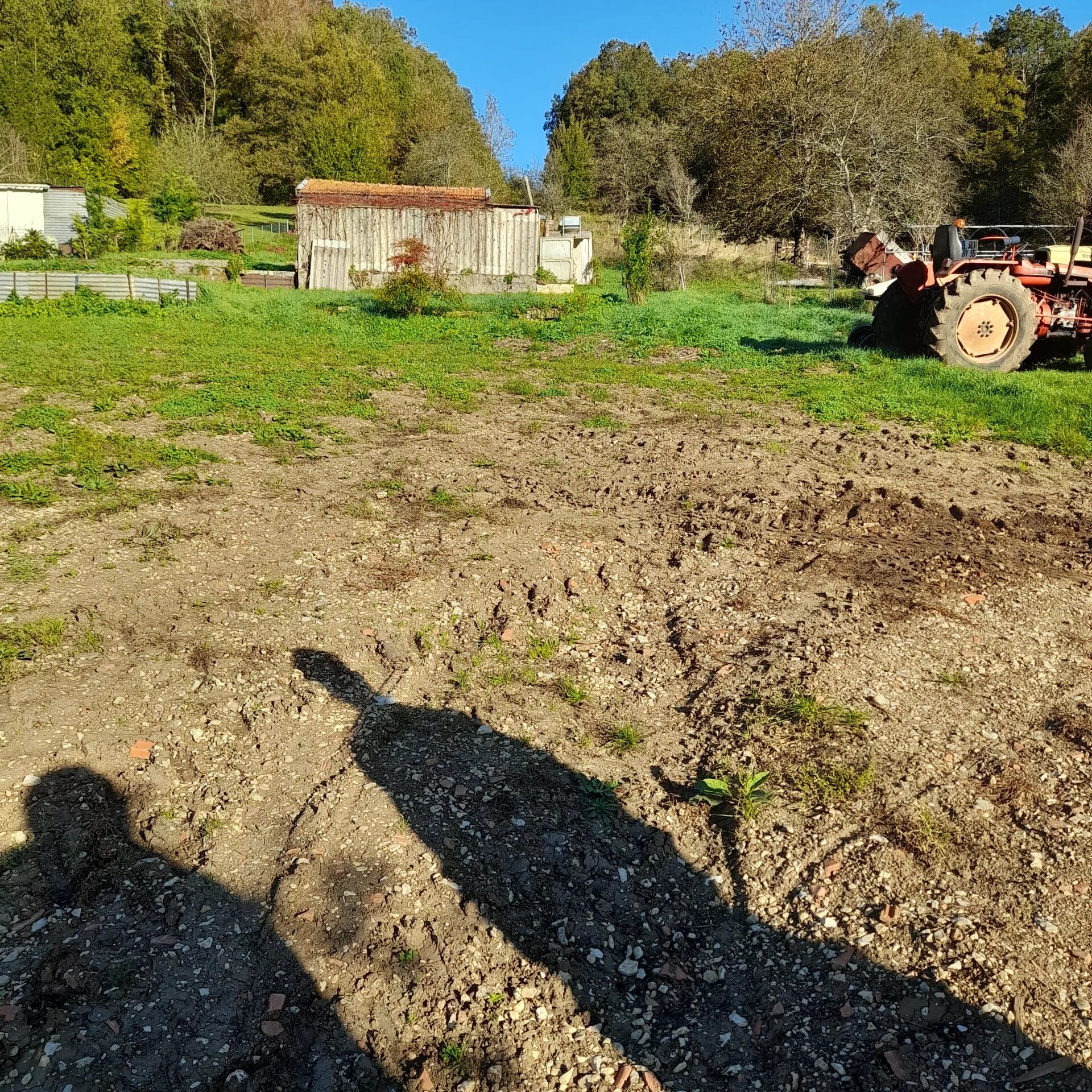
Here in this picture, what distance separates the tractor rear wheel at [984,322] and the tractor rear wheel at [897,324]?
98 centimetres

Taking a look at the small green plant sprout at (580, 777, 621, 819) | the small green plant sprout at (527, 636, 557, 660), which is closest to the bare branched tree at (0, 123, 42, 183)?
the small green plant sprout at (527, 636, 557, 660)

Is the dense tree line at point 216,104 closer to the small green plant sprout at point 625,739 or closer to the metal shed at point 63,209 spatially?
the metal shed at point 63,209

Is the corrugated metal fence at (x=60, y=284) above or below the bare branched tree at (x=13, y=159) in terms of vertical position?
below

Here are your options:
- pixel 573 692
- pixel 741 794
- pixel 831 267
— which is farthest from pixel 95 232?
pixel 741 794

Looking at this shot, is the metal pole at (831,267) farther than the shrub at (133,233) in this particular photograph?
No

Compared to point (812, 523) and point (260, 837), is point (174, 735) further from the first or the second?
point (812, 523)

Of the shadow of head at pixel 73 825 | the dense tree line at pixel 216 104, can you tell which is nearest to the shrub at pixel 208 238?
the dense tree line at pixel 216 104

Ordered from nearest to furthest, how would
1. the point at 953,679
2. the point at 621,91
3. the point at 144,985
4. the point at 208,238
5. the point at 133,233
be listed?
the point at 144,985 < the point at 953,679 < the point at 133,233 < the point at 208,238 < the point at 621,91

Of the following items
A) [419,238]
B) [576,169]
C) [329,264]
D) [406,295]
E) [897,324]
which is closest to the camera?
[897,324]

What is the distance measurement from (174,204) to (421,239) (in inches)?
557

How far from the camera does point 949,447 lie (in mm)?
8188

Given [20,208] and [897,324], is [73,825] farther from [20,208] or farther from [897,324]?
[20,208]

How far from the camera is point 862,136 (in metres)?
27.9

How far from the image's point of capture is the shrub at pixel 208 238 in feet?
92.8
